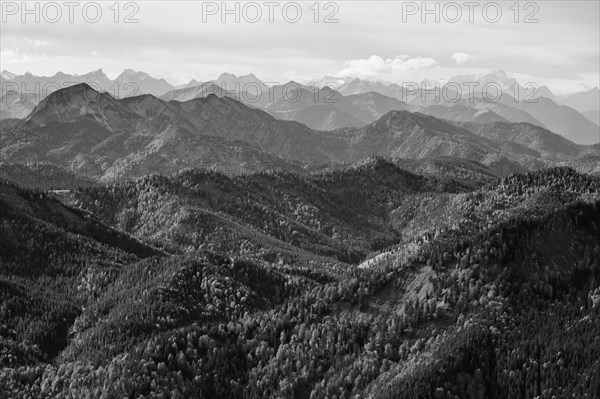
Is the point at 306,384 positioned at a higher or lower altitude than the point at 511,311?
lower

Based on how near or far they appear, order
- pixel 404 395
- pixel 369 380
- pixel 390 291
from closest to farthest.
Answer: pixel 404 395
pixel 369 380
pixel 390 291

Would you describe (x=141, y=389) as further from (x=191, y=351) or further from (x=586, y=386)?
A: (x=586, y=386)

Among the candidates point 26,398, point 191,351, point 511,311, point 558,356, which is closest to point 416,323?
point 511,311

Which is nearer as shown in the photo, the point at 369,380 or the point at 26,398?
the point at 369,380

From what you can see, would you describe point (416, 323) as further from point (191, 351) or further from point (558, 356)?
point (191, 351)

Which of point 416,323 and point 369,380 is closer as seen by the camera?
point 369,380

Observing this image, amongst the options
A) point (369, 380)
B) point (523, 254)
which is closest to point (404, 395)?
point (369, 380)

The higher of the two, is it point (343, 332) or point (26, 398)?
point (343, 332)

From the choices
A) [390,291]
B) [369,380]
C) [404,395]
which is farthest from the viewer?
[390,291]

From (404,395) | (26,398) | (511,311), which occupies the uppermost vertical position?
(511,311)
